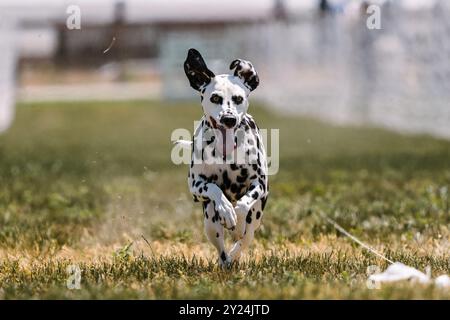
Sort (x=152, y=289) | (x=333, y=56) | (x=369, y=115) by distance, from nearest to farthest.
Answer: (x=152, y=289) → (x=369, y=115) → (x=333, y=56)

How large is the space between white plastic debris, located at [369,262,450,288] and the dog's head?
3.63ft

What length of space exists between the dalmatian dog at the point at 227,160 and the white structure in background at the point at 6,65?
18.7 m

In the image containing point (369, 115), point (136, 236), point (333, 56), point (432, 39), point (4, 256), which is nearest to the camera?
point (4, 256)

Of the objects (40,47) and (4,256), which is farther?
(40,47)

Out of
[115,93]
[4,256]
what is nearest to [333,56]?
[115,93]

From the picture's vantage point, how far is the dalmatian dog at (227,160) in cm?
540

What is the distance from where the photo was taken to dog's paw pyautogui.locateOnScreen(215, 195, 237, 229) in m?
5.36

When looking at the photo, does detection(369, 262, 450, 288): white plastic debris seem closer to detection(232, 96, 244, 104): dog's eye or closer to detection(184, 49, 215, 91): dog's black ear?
detection(232, 96, 244, 104): dog's eye

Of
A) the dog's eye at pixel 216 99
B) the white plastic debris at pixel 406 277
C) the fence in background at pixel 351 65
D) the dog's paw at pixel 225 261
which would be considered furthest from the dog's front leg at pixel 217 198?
the fence in background at pixel 351 65

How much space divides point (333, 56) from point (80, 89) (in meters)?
16.5

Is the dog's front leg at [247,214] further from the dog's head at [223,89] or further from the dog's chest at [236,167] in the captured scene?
the dog's head at [223,89]

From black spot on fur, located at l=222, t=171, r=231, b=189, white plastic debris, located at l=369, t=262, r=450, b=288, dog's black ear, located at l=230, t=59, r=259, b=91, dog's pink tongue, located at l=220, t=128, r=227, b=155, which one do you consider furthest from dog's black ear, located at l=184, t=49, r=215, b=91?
white plastic debris, located at l=369, t=262, r=450, b=288
